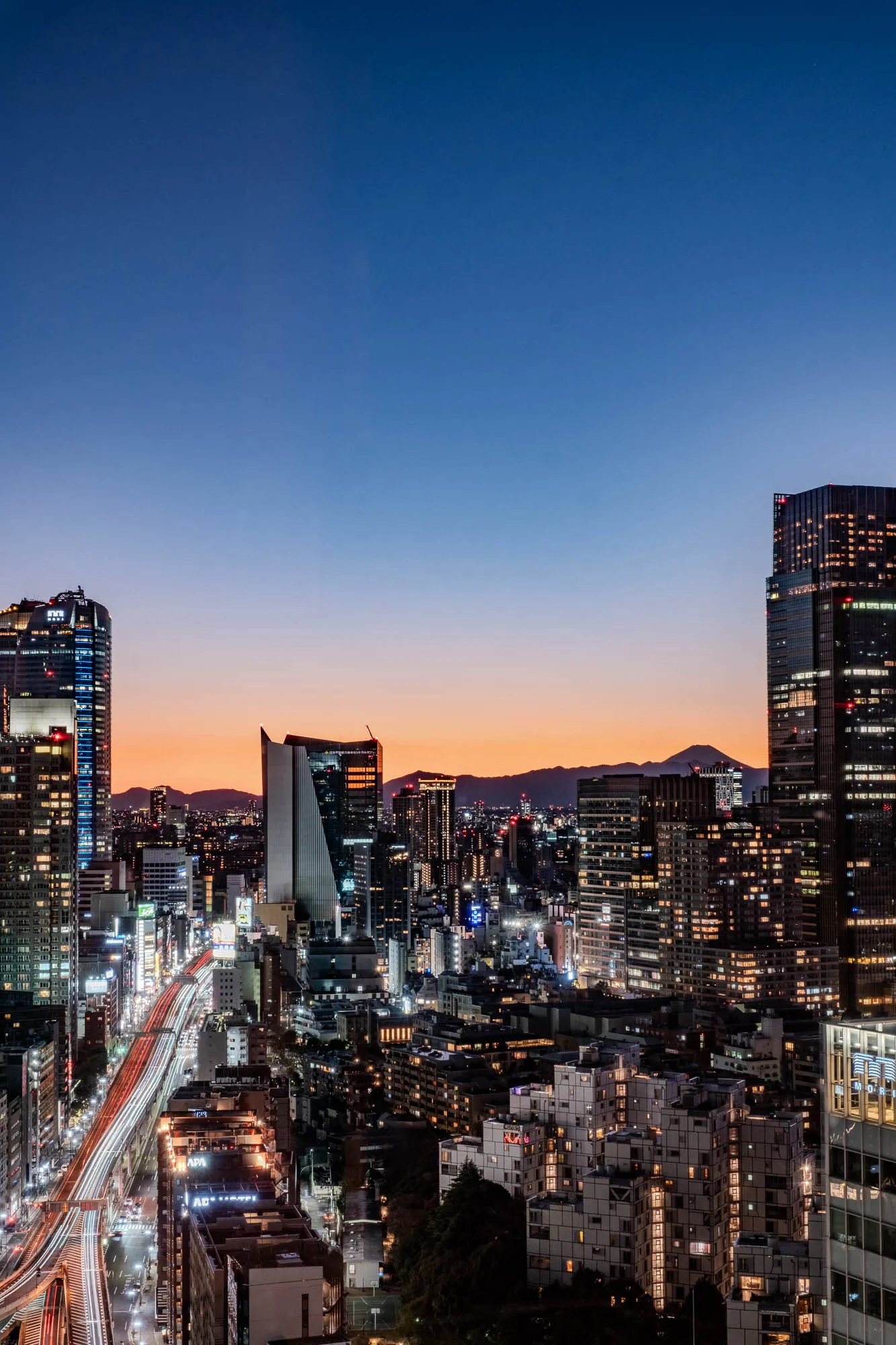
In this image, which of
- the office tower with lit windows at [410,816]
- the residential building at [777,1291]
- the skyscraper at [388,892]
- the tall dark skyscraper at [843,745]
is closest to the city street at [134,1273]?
the residential building at [777,1291]

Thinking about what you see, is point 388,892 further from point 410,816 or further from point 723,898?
point 410,816

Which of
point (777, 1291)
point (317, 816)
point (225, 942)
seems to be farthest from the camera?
point (317, 816)

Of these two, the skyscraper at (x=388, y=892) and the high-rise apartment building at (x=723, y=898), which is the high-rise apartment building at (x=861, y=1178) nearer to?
the high-rise apartment building at (x=723, y=898)

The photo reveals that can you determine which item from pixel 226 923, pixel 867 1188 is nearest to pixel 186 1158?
pixel 867 1188

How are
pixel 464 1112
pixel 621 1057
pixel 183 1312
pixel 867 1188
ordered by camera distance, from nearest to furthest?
pixel 867 1188 → pixel 183 1312 → pixel 621 1057 → pixel 464 1112

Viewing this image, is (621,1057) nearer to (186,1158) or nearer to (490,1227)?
(490,1227)

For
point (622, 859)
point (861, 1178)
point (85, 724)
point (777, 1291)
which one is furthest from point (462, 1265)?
point (85, 724)
